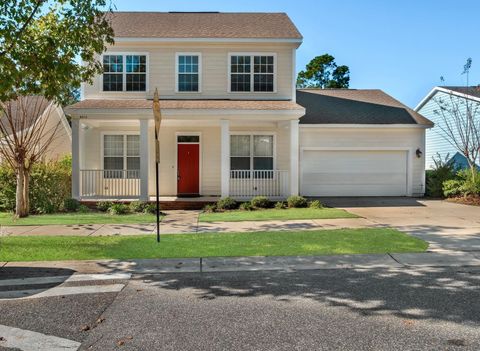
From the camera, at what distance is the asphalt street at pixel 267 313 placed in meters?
3.90

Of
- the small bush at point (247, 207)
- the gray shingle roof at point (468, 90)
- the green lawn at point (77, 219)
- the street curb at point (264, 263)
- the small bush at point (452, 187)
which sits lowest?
the street curb at point (264, 263)

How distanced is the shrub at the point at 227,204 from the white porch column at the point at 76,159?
5193 mm

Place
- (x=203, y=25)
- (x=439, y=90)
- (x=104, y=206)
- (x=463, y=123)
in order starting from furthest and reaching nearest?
1. (x=439, y=90)
2. (x=463, y=123)
3. (x=203, y=25)
4. (x=104, y=206)

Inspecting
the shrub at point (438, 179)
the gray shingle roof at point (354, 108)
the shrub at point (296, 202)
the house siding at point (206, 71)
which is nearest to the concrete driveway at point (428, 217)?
the shrub at point (296, 202)

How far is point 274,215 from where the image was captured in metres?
12.5

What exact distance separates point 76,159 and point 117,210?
9.03 feet

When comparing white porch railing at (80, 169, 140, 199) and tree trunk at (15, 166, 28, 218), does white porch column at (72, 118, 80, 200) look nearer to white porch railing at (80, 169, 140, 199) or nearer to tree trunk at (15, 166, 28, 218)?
white porch railing at (80, 169, 140, 199)

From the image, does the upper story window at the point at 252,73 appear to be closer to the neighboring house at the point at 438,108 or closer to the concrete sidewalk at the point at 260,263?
the neighboring house at the point at 438,108

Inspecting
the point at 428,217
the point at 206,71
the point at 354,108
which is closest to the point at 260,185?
the point at 206,71

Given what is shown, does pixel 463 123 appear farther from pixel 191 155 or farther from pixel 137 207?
pixel 137 207

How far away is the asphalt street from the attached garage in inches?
457

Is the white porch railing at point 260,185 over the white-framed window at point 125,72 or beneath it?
beneath

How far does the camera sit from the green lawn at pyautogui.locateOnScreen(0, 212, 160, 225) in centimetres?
1146

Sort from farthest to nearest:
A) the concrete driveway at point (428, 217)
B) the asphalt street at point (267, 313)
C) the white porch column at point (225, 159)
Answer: the white porch column at point (225, 159) < the concrete driveway at point (428, 217) < the asphalt street at point (267, 313)
